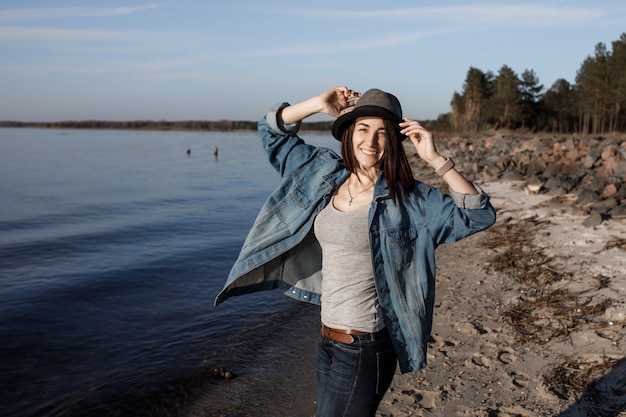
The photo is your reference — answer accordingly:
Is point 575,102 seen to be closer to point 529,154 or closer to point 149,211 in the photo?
point 529,154

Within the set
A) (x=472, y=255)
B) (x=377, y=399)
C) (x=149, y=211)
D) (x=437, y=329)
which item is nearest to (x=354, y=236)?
(x=377, y=399)

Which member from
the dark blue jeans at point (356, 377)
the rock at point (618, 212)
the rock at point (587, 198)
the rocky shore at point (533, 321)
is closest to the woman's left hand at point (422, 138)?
the dark blue jeans at point (356, 377)

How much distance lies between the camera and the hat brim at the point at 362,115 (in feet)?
9.54

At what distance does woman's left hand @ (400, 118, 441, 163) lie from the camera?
2.86m

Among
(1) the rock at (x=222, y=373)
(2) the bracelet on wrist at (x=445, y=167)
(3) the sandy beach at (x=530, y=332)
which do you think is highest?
(2) the bracelet on wrist at (x=445, y=167)

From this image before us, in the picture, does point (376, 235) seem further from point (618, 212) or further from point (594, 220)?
point (618, 212)

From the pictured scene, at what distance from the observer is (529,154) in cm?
2377

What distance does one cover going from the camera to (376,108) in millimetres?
2920

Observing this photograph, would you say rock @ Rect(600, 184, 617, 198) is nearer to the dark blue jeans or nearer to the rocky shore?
the rocky shore

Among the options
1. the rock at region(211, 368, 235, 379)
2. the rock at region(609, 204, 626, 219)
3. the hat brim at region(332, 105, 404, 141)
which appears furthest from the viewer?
the rock at region(609, 204, 626, 219)

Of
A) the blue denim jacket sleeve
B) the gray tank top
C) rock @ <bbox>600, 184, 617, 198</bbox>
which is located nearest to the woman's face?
the gray tank top

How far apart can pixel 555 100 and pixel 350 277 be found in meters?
81.1

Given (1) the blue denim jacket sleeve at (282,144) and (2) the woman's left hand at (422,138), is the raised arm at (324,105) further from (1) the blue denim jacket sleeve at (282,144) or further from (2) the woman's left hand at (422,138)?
(2) the woman's left hand at (422,138)

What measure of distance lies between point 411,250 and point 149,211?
21.1 meters
